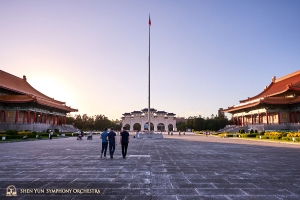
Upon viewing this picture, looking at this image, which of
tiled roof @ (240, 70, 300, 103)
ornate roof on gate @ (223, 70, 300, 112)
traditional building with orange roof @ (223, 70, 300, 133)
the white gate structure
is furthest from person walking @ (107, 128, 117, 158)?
the white gate structure

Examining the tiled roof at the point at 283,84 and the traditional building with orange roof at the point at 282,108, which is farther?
the tiled roof at the point at 283,84

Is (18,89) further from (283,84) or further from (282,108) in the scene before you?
(283,84)

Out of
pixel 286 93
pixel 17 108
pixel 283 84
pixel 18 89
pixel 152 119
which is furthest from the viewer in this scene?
pixel 152 119

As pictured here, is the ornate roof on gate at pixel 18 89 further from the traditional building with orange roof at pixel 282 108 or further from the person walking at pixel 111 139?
the traditional building with orange roof at pixel 282 108

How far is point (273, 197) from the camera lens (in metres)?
4.52

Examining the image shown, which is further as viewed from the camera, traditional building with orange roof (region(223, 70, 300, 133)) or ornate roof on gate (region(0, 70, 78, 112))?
traditional building with orange roof (region(223, 70, 300, 133))

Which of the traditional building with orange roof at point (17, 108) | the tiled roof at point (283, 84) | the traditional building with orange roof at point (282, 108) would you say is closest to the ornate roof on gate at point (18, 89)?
the traditional building with orange roof at point (17, 108)

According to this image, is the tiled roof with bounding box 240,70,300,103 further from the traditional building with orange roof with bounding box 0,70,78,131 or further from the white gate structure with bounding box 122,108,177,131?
the traditional building with orange roof with bounding box 0,70,78,131

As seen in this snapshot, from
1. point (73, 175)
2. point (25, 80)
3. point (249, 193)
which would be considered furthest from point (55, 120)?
point (249, 193)

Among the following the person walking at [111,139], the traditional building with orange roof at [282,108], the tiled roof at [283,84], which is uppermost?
the tiled roof at [283,84]

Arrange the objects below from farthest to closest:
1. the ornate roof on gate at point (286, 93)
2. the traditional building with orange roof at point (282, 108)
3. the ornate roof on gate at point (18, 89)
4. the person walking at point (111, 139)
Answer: the traditional building with orange roof at point (282, 108), the ornate roof on gate at point (286, 93), the ornate roof on gate at point (18, 89), the person walking at point (111, 139)

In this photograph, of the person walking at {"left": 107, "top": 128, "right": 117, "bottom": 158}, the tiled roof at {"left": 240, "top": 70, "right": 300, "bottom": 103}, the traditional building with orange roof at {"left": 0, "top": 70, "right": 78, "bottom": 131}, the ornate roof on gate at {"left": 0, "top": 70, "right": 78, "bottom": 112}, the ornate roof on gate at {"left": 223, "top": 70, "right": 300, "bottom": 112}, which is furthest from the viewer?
the tiled roof at {"left": 240, "top": 70, "right": 300, "bottom": 103}

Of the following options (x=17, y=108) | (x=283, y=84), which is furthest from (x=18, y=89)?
(x=283, y=84)

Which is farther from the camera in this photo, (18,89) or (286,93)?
(18,89)
